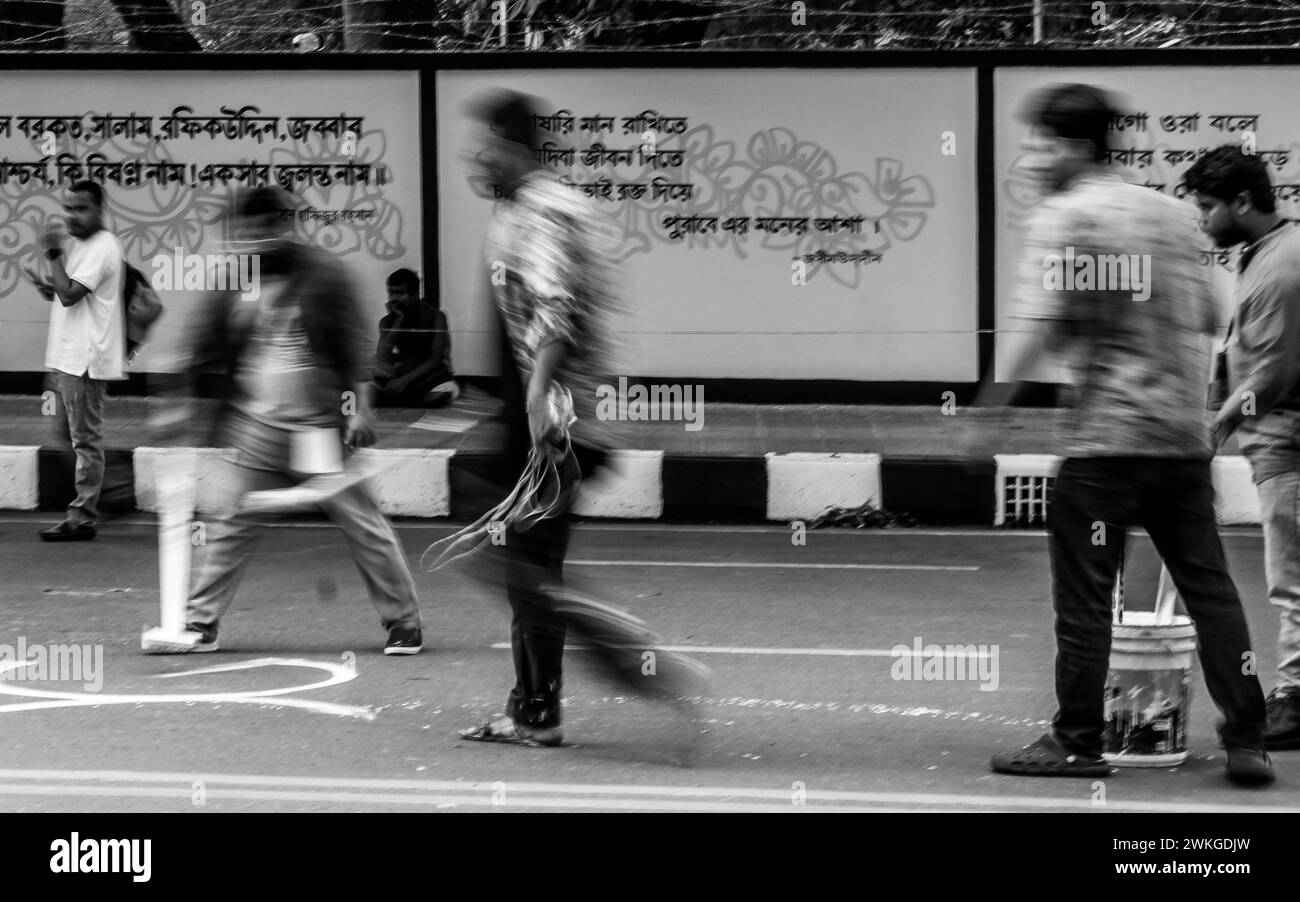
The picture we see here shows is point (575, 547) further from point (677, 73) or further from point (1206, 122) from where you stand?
point (1206, 122)

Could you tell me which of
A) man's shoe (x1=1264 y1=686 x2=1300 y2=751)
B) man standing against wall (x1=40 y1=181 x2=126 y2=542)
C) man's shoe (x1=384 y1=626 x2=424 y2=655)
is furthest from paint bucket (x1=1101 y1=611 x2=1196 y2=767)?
man standing against wall (x1=40 y1=181 x2=126 y2=542)

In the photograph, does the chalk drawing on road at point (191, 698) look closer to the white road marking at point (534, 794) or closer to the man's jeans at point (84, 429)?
the white road marking at point (534, 794)

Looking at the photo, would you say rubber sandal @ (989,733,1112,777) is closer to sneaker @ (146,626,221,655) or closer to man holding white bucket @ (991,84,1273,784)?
man holding white bucket @ (991,84,1273,784)

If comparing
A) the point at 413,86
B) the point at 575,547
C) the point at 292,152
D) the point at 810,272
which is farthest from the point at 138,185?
the point at 575,547

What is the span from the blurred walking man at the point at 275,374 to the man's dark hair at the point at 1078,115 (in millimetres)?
2773

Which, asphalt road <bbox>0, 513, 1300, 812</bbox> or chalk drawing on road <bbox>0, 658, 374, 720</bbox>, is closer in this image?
asphalt road <bbox>0, 513, 1300, 812</bbox>

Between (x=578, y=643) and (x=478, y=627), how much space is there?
7.21 feet

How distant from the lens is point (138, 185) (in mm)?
14000

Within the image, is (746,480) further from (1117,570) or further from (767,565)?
(1117,570)

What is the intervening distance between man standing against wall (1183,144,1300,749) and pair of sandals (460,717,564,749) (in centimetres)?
206

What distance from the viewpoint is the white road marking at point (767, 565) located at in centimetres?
894

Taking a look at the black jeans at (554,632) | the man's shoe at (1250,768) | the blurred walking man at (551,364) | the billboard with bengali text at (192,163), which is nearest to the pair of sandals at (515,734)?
the black jeans at (554,632)

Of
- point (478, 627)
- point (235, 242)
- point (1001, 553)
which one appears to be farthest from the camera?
point (1001, 553)

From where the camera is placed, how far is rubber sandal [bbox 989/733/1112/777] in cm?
515
